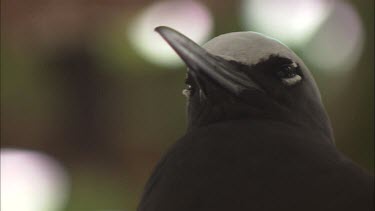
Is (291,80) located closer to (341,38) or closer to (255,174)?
(255,174)

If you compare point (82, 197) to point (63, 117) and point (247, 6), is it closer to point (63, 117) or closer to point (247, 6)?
point (63, 117)

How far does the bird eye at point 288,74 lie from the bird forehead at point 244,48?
0.01 m

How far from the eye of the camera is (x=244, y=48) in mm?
713

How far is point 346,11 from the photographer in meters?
1.21

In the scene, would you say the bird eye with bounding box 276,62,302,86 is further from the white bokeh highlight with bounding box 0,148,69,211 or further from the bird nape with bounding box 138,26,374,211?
the white bokeh highlight with bounding box 0,148,69,211

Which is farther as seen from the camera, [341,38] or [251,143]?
[341,38]

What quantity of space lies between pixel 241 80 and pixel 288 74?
0.19 feet

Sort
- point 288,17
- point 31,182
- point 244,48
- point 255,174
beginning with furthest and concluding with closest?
point 31,182
point 288,17
point 244,48
point 255,174

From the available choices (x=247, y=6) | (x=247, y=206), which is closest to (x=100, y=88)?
(x=247, y=6)

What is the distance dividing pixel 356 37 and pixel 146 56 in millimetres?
285

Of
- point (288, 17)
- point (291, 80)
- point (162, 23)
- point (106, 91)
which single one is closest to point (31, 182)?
point (106, 91)

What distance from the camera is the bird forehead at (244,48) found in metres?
0.70

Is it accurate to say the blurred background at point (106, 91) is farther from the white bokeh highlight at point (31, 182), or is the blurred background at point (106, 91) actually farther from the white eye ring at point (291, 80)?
the white eye ring at point (291, 80)

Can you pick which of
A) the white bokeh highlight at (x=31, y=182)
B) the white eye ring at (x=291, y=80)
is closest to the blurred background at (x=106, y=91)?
the white bokeh highlight at (x=31, y=182)
